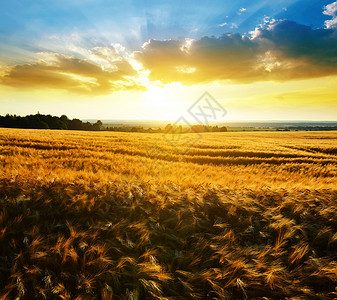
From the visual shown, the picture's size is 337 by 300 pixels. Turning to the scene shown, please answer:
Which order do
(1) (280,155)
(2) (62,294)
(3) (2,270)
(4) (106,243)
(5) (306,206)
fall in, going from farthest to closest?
(1) (280,155), (5) (306,206), (4) (106,243), (3) (2,270), (2) (62,294)

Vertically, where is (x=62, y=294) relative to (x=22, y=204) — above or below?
below

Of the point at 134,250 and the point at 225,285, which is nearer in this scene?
the point at 225,285

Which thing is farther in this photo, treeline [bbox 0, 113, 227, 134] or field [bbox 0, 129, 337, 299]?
treeline [bbox 0, 113, 227, 134]

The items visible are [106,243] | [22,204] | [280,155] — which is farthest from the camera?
[280,155]

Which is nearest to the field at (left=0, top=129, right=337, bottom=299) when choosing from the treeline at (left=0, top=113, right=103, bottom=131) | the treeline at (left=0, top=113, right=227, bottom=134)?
the treeline at (left=0, top=113, right=227, bottom=134)

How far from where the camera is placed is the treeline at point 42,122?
78.6 metres

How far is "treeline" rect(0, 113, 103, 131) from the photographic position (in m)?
78.6

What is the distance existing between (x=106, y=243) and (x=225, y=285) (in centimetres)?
195

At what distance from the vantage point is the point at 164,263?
3.11 meters

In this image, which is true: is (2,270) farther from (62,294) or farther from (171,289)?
(171,289)

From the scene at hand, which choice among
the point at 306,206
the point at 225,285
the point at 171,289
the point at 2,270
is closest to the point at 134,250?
the point at 171,289

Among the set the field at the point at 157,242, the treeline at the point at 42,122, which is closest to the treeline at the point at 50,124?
the treeline at the point at 42,122

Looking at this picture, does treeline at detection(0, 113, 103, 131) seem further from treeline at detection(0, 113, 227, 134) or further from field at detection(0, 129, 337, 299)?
field at detection(0, 129, 337, 299)

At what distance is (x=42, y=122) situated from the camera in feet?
266
